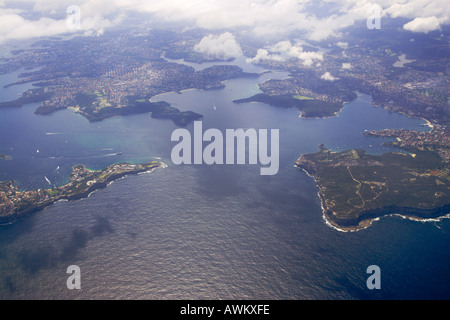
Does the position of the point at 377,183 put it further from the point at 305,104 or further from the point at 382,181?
the point at 305,104

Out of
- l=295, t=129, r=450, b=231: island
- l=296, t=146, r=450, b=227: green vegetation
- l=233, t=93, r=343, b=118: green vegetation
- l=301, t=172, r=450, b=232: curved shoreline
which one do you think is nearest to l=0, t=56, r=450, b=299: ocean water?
l=301, t=172, r=450, b=232: curved shoreline

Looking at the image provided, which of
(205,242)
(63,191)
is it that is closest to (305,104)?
(205,242)

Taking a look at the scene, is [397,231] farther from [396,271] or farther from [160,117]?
[160,117]

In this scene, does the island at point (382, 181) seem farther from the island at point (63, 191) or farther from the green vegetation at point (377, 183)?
the island at point (63, 191)

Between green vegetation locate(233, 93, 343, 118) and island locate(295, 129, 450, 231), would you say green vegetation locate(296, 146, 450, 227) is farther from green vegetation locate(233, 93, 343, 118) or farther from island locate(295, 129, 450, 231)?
A: green vegetation locate(233, 93, 343, 118)

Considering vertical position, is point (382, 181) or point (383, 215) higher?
point (382, 181)

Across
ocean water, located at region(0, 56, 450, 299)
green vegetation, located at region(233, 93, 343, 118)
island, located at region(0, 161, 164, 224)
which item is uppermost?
green vegetation, located at region(233, 93, 343, 118)

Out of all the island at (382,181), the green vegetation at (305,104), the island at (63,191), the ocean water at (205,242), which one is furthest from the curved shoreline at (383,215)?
the green vegetation at (305,104)
